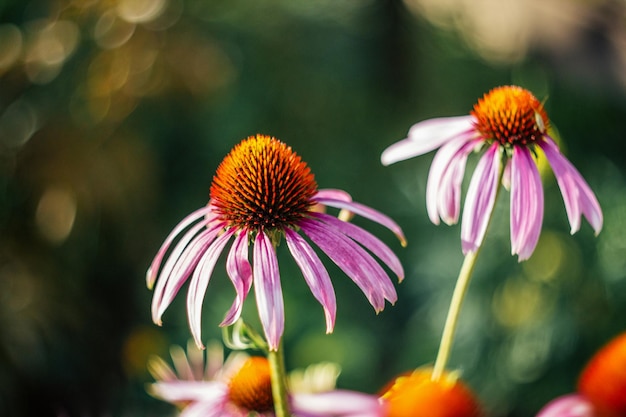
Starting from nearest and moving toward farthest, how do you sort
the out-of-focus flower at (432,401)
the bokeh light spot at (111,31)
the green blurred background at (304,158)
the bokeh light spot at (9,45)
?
the out-of-focus flower at (432,401) → the green blurred background at (304,158) → the bokeh light spot at (9,45) → the bokeh light spot at (111,31)

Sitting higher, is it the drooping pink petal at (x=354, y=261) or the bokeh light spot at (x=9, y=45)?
the bokeh light spot at (x=9, y=45)

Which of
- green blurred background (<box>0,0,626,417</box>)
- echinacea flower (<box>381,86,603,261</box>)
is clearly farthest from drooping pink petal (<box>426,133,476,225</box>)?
green blurred background (<box>0,0,626,417</box>)

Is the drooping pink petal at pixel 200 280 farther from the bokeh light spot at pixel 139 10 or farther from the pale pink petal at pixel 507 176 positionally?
the bokeh light spot at pixel 139 10

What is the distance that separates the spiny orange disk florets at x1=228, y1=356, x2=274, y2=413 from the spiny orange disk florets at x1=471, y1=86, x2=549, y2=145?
0.22 meters

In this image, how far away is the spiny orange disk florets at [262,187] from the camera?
16.0 inches

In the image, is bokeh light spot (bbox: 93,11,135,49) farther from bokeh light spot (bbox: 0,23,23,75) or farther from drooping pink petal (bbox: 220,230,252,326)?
drooping pink petal (bbox: 220,230,252,326)

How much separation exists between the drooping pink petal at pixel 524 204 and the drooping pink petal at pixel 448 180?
0.03 metres

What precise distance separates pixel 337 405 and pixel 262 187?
14 cm

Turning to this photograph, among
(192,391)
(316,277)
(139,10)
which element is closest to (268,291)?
(316,277)

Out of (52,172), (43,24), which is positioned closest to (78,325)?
(52,172)

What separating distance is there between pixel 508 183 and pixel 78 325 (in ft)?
4.42

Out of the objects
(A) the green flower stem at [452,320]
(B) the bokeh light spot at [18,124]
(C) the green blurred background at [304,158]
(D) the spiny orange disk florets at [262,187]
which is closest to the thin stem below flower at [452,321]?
(A) the green flower stem at [452,320]

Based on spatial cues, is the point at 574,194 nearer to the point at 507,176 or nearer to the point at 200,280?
the point at 507,176

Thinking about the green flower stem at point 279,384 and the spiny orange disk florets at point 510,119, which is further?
the spiny orange disk florets at point 510,119
